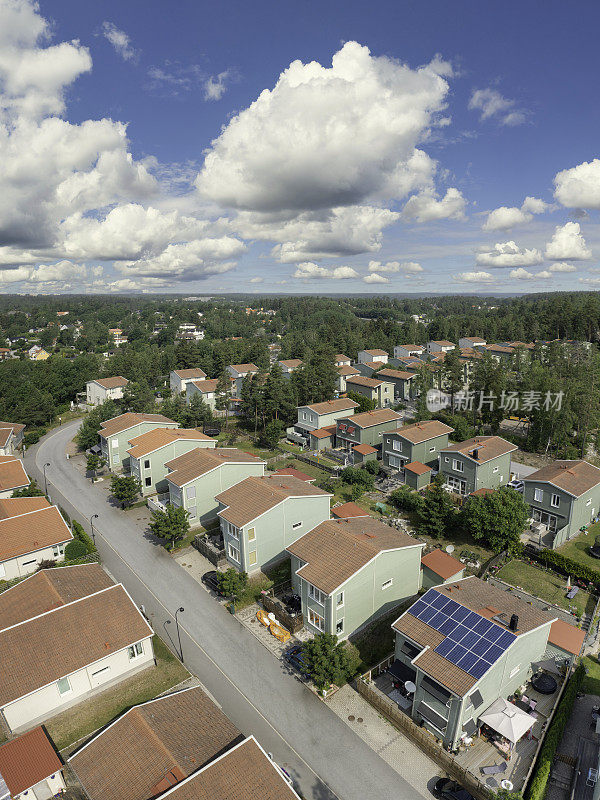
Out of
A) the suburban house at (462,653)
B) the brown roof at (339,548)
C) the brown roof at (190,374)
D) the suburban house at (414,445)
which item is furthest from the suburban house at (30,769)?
the brown roof at (190,374)

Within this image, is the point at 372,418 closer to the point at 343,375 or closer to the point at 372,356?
the point at 343,375

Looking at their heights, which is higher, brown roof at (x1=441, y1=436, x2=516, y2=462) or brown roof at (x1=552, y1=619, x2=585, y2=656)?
brown roof at (x1=441, y1=436, x2=516, y2=462)

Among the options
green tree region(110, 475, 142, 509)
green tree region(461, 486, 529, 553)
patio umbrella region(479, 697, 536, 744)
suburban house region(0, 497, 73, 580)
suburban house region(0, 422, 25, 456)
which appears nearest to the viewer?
patio umbrella region(479, 697, 536, 744)

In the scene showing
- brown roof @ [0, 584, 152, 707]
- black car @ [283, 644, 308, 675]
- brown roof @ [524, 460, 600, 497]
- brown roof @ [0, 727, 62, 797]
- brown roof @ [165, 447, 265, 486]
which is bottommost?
black car @ [283, 644, 308, 675]

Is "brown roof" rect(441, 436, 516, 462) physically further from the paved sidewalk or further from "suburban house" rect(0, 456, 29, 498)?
"suburban house" rect(0, 456, 29, 498)

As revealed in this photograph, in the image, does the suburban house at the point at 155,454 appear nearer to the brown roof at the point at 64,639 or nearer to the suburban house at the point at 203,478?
the suburban house at the point at 203,478

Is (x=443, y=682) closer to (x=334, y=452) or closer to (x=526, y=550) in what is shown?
(x=526, y=550)

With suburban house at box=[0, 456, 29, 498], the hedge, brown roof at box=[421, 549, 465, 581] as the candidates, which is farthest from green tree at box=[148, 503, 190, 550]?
the hedge

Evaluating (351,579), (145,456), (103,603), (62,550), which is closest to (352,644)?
(351,579)
